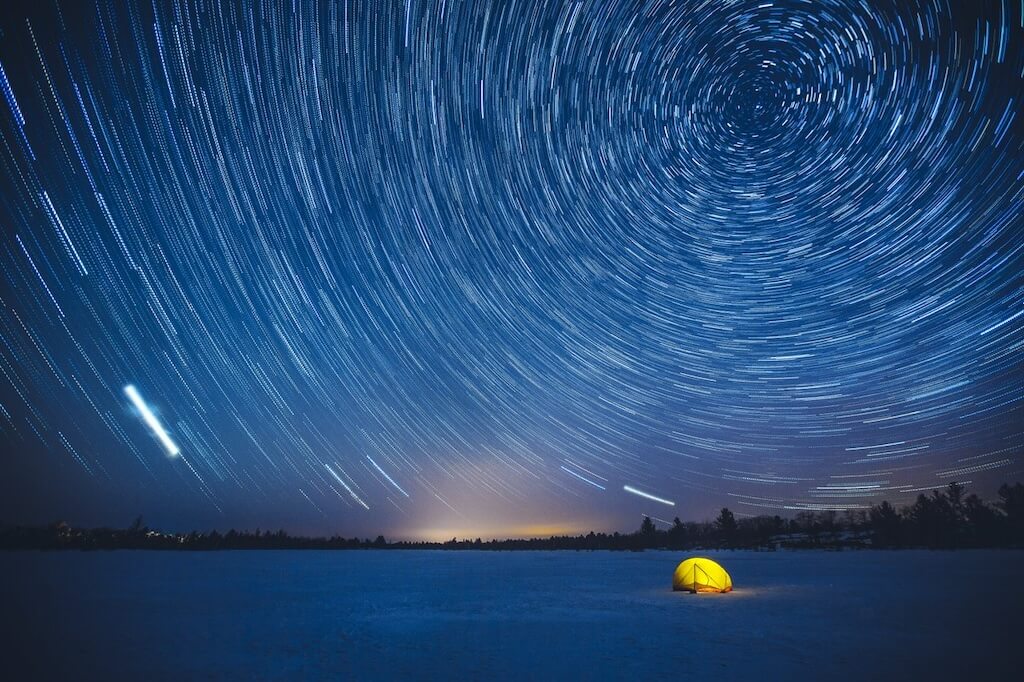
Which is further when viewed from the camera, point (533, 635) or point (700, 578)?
point (700, 578)

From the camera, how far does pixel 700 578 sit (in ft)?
83.1

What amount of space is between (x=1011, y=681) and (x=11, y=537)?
222887mm

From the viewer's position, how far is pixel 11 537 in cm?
15800

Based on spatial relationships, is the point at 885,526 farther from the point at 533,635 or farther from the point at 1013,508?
the point at 533,635

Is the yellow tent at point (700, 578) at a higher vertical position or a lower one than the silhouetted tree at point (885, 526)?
lower

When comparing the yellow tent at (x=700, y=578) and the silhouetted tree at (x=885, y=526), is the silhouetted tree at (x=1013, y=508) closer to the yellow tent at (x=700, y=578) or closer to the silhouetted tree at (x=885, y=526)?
the silhouetted tree at (x=885, y=526)

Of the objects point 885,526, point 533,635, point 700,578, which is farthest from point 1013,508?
point 533,635

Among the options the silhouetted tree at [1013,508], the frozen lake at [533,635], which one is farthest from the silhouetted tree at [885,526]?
the frozen lake at [533,635]

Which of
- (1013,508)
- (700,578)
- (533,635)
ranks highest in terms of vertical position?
(1013,508)

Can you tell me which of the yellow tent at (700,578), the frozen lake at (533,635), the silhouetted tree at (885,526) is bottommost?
the frozen lake at (533,635)

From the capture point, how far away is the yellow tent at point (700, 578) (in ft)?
82.4

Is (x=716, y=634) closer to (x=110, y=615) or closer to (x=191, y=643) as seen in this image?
(x=191, y=643)

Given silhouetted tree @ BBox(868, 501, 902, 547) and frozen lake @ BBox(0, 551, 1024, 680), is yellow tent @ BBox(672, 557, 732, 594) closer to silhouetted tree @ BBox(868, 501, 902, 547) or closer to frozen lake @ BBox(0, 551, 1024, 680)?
frozen lake @ BBox(0, 551, 1024, 680)

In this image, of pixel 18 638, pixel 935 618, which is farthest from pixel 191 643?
pixel 935 618
